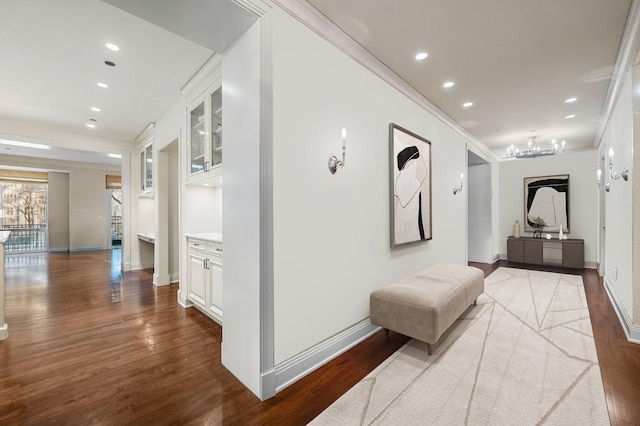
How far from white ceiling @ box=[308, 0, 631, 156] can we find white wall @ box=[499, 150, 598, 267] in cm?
266

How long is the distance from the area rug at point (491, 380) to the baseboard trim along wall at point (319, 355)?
355mm

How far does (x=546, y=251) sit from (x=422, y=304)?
571 cm

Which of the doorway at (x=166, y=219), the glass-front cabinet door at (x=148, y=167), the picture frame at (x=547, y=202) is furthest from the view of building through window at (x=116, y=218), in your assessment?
the picture frame at (x=547, y=202)

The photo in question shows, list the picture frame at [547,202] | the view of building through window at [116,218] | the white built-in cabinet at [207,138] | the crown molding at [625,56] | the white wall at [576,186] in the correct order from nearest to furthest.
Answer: the crown molding at [625,56]
the white built-in cabinet at [207,138]
the white wall at [576,186]
the picture frame at [547,202]
the view of building through window at [116,218]

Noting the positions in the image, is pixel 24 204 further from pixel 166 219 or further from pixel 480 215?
pixel 480 215

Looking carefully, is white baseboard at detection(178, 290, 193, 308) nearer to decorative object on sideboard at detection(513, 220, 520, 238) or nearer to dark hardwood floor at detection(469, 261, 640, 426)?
dark hardwood floor at detection(469, 261, 640, 426)

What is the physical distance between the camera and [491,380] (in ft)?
6.43

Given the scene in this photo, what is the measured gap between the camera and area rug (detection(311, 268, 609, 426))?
1.62 meters

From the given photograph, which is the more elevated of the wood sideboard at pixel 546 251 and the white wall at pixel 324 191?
the white wall at pixel 324 191

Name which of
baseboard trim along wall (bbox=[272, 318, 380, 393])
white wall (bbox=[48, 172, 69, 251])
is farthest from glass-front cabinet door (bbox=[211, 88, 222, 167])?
white wall (bbox=[48, 172, 69, 251])

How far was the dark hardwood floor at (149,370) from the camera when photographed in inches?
65.5

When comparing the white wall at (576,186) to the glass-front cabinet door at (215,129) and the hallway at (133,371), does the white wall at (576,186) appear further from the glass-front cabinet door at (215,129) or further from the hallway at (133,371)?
the glass-front cabinet door at (215,129)

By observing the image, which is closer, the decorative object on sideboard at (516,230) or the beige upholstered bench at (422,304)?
the beige upholstered bench at (422,304)

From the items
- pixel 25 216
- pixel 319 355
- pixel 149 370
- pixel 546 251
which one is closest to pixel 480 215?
pixel 546 251
